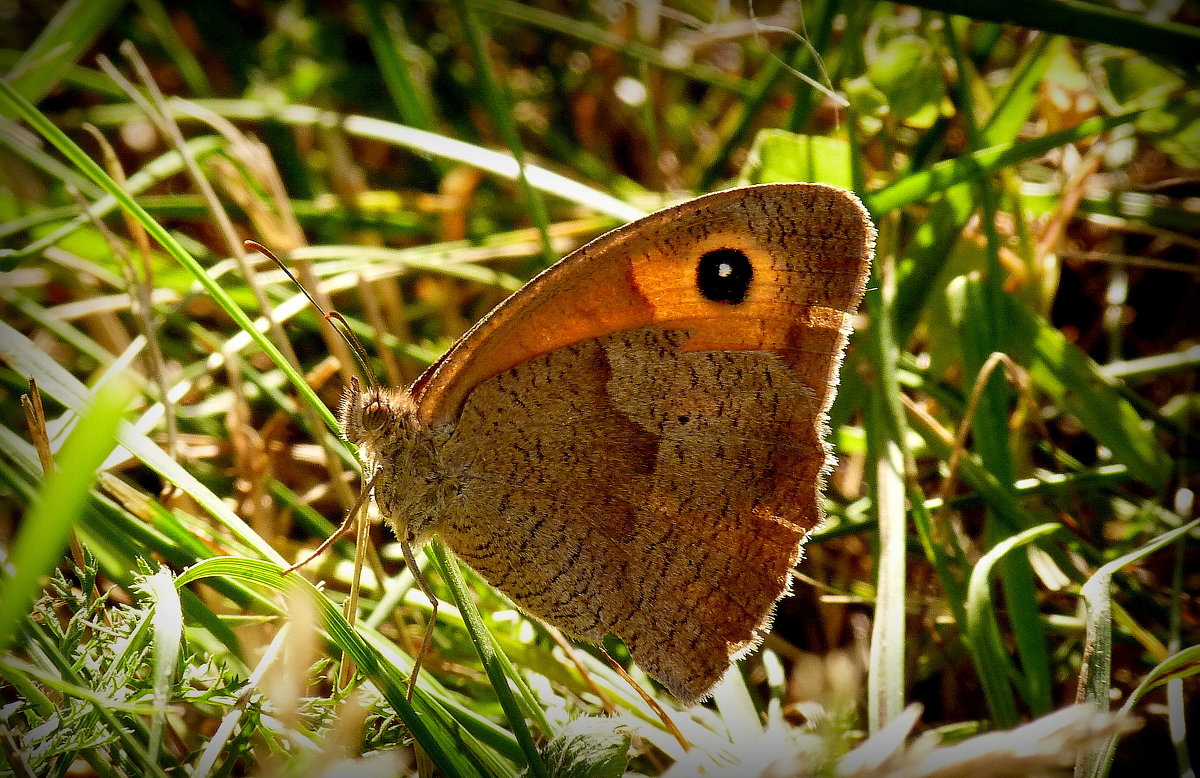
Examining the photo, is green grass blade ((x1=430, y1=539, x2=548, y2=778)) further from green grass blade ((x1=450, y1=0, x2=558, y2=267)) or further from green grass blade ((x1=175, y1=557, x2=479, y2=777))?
green grass blade ((x1=450, y1=0, x2=558, y2=267))

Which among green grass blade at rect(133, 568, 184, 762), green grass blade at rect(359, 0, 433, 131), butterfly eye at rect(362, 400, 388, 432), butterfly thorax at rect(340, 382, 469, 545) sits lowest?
green grass blade at rect(133, 568, 184, 762)

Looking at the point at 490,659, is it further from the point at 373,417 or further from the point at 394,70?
the point at 394,70

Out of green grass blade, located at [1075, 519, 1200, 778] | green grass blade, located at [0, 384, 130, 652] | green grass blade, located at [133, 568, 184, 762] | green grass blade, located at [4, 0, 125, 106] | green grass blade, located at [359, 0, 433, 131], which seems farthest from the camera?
green grass blade, located at [359, 0, 433, 131]

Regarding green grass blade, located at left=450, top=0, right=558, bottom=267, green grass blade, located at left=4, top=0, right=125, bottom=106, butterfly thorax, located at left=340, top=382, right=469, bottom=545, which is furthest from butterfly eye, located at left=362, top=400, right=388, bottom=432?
green grass blade, located at left=4, top=0, right=125, bottom=106

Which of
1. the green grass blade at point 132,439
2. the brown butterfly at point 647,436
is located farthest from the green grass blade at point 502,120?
the green grass blade at point 132,439

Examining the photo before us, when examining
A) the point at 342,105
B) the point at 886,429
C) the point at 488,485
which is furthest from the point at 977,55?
the point at 342,105

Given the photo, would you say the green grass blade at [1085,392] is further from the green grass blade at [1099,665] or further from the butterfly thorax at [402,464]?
the butterfly thorax at [402,464]

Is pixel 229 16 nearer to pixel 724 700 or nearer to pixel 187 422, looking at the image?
pixel 187 422
